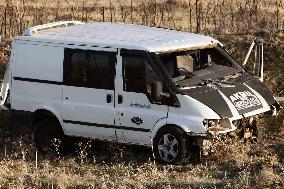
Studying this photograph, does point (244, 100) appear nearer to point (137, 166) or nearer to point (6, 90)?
point (137, 166)

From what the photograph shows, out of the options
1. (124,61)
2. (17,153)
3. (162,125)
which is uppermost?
(124,61)

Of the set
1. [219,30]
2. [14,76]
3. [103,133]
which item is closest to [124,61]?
[103,133]

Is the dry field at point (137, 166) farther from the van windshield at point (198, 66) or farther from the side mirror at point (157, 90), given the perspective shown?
the van windshield at point (198, 66)

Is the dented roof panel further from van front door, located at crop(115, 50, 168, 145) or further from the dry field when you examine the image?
the dry field

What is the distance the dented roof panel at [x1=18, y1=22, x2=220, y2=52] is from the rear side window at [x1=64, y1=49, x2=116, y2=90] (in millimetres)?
170

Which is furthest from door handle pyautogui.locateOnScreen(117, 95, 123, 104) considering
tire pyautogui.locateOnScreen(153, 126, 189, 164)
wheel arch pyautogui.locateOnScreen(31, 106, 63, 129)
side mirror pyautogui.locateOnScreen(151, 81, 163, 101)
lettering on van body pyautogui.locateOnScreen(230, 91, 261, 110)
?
lettering on van body pyautogui.locateOnScreen(230, 91, 261, 110)

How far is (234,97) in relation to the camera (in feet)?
32.4

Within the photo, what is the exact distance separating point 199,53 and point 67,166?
2745mm

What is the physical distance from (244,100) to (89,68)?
2398 mm

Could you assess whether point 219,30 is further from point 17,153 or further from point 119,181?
point 119,181

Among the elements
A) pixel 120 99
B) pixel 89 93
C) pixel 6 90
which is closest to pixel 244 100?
pixel 120 99

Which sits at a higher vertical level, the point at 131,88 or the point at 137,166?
the point at 131,88

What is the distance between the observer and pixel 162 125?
980cm

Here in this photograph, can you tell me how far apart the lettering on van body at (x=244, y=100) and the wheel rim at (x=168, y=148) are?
1.03 meters
